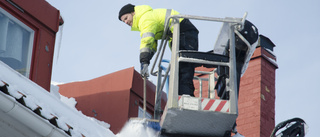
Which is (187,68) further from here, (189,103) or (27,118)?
(27,118)

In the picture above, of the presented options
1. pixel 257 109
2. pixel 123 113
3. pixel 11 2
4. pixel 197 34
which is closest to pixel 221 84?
pixel 197 34

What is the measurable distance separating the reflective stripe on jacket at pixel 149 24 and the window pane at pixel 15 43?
60.6 inches

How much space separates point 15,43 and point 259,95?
5.82m

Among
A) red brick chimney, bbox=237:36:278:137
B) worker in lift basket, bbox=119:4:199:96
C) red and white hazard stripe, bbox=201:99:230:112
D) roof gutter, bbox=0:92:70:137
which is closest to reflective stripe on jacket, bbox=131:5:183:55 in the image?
worker in lift basket, bbox=119:4:199:96

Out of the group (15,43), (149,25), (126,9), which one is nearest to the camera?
(15,43)

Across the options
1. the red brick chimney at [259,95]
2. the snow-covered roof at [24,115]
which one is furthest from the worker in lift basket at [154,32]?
the red brick chimney at [259,95]

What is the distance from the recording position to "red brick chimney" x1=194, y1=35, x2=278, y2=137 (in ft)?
39.4

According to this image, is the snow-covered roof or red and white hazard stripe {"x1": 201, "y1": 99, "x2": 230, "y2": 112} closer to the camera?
the snow-covered roof

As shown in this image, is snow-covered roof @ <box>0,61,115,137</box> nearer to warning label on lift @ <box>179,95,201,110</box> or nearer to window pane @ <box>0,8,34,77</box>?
window pane @ <box>0,8,34,77</box>

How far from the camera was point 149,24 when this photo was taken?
880cm

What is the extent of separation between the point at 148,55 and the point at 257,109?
4.13m

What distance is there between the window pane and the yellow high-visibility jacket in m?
1.53

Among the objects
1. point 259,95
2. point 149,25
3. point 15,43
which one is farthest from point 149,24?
point 259,95

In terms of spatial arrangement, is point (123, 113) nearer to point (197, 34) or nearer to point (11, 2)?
point (197, 34)
